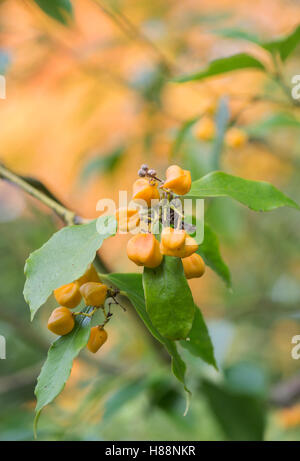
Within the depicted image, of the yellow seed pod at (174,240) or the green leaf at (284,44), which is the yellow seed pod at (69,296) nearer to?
the yellow seed pod at (174,240)

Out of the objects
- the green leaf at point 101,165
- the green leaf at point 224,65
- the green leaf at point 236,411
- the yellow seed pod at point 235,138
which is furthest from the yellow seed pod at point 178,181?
the green leaf at point 101,165

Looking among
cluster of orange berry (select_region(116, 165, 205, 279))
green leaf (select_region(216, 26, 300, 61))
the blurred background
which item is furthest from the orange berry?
green leaf (select_region(216, 26, 300, 61))

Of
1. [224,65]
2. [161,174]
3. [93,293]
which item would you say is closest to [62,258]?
[93,293]

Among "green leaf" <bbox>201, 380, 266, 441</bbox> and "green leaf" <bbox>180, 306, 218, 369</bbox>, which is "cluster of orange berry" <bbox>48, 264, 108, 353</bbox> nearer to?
"green leaf" <bbox>180, 306, 218, 369</bbox>

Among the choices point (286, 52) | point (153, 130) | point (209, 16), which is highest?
point (209, 16)
